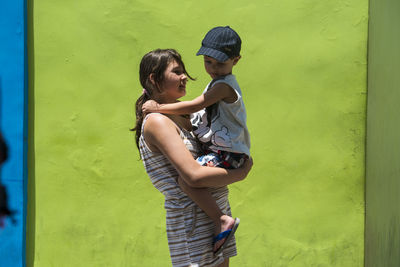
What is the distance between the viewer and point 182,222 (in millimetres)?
2375

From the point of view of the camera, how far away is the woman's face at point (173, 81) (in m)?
2.51

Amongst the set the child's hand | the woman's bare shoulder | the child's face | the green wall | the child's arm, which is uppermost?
the child's face

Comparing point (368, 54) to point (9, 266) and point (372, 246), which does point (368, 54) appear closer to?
point (372, 246)

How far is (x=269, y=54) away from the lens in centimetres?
402

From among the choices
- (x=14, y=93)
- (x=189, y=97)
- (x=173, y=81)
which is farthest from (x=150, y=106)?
(x=14, y=93)

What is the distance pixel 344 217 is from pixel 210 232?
192 centimetres

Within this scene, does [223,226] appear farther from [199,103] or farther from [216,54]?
[216,54]

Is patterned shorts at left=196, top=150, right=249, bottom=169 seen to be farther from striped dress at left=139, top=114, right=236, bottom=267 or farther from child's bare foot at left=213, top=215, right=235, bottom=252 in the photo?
child's bare foot at left=213, top=215, right=235, bottom=252

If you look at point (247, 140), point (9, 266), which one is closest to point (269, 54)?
point (247, 140)

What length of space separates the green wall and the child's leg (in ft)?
6.59

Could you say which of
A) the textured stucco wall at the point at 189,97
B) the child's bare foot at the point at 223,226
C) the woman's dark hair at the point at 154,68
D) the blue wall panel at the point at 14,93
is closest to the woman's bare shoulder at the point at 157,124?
the woman's dark hair at the point at 154,68

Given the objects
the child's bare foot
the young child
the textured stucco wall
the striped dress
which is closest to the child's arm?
the young child

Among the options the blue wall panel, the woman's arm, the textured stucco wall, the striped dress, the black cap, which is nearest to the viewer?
the woman's arm

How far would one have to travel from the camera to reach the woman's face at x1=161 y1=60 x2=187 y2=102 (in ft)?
8.22
